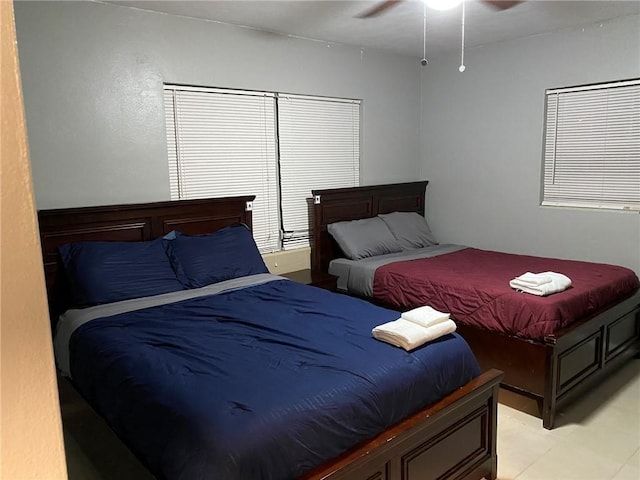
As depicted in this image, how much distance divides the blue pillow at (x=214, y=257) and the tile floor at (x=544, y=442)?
1.00 meters

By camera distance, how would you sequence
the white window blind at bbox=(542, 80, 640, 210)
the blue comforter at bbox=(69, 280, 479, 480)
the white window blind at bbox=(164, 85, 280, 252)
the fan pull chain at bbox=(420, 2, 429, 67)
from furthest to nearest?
1. the white window blind at bbox=(542, 80, 640, 210)
2. the white window blind at bbox=(164, 85, 280, 252)
3. the fan pull chain at bbox=(420, 2, 429, 67)
4. the blue comforter at bbox=(69, 280, 479, 480)

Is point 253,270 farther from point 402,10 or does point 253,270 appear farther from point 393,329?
point 402,10

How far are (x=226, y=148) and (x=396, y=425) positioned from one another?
102 inches

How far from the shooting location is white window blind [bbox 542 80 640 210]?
377cm

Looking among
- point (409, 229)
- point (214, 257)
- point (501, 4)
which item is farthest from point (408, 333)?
point (409, 229)

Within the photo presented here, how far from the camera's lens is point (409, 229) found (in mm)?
4629

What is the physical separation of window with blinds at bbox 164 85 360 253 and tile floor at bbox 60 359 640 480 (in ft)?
5.90

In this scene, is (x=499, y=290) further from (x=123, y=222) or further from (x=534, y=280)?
(x=123, y=222)

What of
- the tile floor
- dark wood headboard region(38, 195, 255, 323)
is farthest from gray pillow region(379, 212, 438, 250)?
the tile floor

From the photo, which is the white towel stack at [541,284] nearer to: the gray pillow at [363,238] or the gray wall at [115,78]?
the gray pillow at [363,238]

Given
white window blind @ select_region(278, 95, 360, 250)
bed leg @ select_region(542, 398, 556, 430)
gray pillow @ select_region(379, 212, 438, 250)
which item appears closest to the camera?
bed leg @ select_region(542, 398, 556, 430)

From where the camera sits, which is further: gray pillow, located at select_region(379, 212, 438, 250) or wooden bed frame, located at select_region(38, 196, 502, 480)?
gray pillow, located at select_region(379, 212, 438, 250)

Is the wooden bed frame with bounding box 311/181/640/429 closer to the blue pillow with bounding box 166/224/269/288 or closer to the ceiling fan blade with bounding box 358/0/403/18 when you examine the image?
the blue pillow with bounding box 166/224/269/288

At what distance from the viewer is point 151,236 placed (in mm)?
3438
